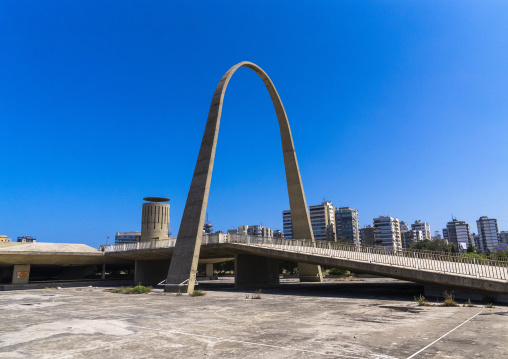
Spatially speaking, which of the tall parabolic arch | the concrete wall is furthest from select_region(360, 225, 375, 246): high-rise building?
the concrete wall

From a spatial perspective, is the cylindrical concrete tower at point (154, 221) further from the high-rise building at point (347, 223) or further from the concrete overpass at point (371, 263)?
the high-rise building at point (347, 223)

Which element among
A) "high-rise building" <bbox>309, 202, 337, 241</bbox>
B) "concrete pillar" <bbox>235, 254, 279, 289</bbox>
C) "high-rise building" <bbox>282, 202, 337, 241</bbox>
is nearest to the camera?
"concrete pillar" <bbox>235, 254, 279, 289</bbox>

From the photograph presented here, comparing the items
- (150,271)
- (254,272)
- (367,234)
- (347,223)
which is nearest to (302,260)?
(254,272)

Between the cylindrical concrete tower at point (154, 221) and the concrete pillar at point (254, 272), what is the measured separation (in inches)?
1153

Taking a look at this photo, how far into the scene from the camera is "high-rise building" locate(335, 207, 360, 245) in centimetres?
17050

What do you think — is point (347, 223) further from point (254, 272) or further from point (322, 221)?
point (254, 272)

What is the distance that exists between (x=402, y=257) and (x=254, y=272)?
15995 mm

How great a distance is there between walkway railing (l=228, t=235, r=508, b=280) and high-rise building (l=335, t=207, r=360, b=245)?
487ft

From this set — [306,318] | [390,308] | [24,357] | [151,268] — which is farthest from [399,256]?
[151,268]

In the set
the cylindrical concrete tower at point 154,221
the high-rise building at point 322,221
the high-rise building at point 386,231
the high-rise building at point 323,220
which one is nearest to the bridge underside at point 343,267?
the cylindrical concrete tower at point 154,221

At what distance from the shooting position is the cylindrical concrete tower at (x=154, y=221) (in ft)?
193

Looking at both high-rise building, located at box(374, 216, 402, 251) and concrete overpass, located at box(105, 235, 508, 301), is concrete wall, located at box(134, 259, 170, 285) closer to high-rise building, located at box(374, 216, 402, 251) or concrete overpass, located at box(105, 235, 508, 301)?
concrete overpass, located at box(105, 235, 508, 301)

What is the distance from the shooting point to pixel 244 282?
32312mm

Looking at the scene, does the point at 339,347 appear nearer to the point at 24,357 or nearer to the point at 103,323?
the point at 24,357
